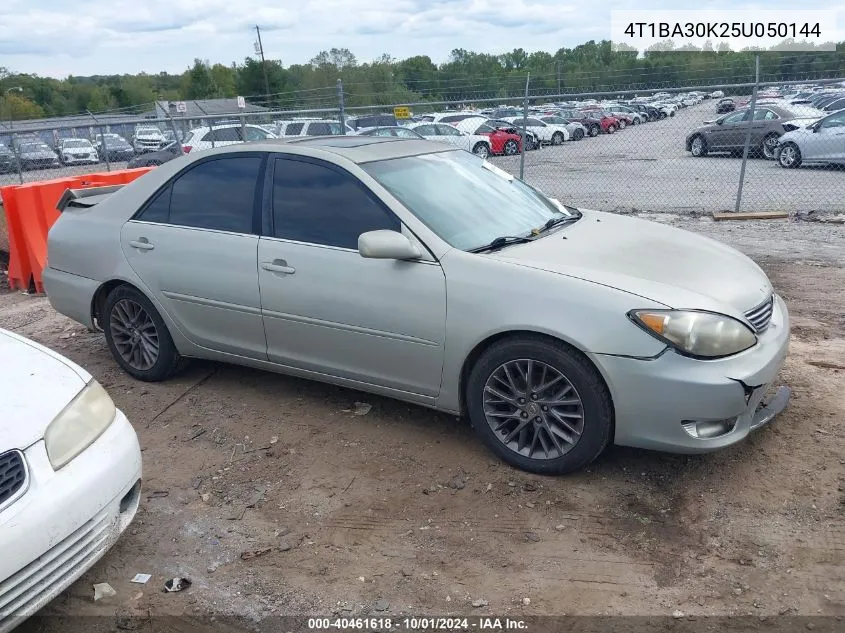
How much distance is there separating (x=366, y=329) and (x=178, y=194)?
1738 millimetres

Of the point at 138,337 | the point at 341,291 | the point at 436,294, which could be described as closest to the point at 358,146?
the point at 341,291

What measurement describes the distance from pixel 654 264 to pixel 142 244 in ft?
10.5

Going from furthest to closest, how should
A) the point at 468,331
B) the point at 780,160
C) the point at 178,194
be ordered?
the point at 780,160, the point at 178,194, the point at 468,331

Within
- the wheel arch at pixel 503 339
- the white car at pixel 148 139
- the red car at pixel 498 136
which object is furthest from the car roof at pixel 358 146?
the white car at pixel 148 139

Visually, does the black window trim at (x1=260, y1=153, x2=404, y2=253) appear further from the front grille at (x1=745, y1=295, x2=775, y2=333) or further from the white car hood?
the front grille at (x1=745, y1=295, x2=775, y2=333)

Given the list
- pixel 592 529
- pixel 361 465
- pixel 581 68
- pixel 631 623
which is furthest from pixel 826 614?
pixel 581 68

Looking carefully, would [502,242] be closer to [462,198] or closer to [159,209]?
[462,198]

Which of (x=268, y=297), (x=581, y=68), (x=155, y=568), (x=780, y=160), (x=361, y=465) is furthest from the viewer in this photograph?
(x=581, y=68)

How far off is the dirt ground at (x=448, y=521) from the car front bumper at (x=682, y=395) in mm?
317

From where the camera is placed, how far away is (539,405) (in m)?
3.58

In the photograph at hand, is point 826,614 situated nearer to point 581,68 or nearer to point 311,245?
point 311,245

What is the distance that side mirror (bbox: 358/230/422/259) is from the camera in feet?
12.3

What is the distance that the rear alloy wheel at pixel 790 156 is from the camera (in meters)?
16.3

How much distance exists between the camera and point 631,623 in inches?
106
